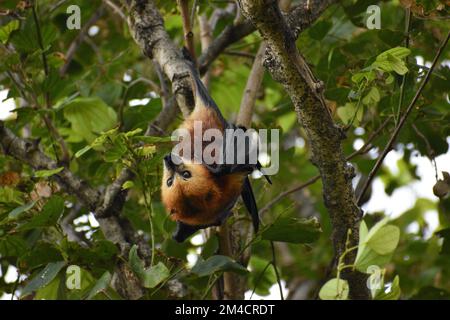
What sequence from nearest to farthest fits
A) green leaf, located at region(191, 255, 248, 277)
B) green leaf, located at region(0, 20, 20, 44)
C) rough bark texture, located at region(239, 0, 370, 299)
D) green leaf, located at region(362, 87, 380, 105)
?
rough bark texture, located at region(239, 0, 370, 299) < green leaf, located at region(191, 255, 248, 277) < green leaf, located at region(362, 87, 380, 105) < green leaf, located at region(0, 20, 20, 44)

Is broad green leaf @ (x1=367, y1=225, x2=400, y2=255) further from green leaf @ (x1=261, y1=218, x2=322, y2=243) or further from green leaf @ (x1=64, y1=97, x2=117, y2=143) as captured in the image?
green leaf @ (x1=64, y1=97, x2=117, y2=143)

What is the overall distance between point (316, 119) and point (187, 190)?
0.81 metres

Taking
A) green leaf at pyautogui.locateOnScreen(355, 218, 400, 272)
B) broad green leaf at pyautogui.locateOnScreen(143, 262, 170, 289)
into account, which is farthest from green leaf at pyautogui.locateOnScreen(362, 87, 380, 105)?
broad green leaf at pyautogui.locateOnScreen(143, 262, 170, 289)

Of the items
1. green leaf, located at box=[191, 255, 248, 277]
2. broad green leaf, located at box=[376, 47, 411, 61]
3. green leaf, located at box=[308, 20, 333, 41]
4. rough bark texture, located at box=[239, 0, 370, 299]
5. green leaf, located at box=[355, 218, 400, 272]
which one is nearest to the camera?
green leaf, located at box=[355, 218, 400, 272]

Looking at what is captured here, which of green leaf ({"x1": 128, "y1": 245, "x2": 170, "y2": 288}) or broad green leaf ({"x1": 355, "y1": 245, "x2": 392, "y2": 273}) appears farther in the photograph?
green leaf ({"x1": 128, "y1": 245, "x2": 170, "y2": 288})

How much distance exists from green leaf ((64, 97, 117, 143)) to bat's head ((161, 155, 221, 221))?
2.00ft

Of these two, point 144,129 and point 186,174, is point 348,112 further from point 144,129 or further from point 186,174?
point 144,129

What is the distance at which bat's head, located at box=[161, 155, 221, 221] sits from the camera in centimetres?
344

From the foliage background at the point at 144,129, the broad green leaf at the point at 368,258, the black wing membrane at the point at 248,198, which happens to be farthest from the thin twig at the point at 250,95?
the broad green leaf at the point at 368,258

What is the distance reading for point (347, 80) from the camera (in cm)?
378

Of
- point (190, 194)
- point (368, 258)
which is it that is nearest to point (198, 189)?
point (190, 194)

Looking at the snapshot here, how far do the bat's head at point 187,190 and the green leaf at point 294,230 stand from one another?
380mm
